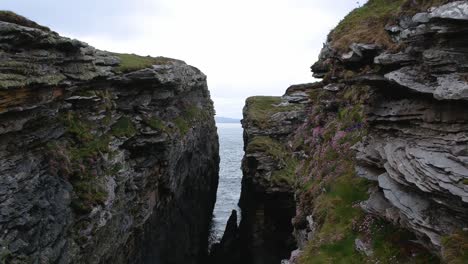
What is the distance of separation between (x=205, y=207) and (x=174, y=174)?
2293 centimetres

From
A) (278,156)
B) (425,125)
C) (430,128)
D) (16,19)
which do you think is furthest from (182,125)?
(430,128)

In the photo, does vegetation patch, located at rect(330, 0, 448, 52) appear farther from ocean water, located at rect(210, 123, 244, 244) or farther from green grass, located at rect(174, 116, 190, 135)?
ocean water, located at rect(210, 123, 244, 244)

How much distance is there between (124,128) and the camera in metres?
31.6

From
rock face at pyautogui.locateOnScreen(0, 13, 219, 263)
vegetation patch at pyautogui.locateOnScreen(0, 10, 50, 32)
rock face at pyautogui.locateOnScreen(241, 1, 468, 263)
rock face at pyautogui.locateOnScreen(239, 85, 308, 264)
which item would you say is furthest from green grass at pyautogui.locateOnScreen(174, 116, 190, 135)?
rock face at pyautogui.locateOnScreen(241, 1, 468, 263)

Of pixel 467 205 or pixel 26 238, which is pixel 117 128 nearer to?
pixel 26 238

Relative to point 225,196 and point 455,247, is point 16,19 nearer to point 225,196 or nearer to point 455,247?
point 455,247

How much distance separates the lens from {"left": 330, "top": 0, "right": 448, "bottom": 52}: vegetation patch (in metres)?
16.2

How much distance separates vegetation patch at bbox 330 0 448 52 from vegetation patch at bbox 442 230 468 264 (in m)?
6.95

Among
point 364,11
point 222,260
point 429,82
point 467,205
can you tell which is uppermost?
point 364,11

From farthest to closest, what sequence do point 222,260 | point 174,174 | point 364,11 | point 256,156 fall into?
point 222,260 < point 256,156 < point 174,174 < point 364,11

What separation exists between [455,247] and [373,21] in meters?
13.0

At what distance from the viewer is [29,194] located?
1923 cm

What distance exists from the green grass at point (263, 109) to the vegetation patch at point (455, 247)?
37.6 metres

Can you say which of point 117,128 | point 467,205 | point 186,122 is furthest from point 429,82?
point 186,122
